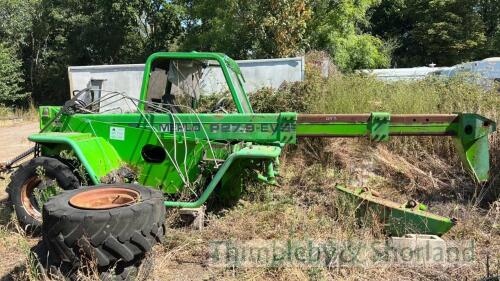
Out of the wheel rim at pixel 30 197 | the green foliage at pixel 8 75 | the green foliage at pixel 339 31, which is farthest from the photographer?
the green foliage at pixel 8 75

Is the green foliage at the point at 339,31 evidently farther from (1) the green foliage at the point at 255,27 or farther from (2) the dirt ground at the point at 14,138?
(2) the dirt ground at the point at 14,138

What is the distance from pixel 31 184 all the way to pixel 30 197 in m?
0.15

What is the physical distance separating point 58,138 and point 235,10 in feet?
47.5

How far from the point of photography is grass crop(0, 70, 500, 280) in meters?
3.95

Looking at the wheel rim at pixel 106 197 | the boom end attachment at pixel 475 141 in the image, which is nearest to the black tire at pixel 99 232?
the wheel rim at pixel 106 197

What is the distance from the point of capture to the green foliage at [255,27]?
52.2ft

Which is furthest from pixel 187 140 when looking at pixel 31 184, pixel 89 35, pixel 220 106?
pixel 89 35

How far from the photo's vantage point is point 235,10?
18.5 m

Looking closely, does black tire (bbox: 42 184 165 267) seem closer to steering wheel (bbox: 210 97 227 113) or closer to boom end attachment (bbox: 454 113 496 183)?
steering wheel (bbox: 210 97 227 113)

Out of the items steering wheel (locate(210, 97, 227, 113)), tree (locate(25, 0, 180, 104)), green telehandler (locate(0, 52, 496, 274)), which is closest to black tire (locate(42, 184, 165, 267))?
green telehandler (locate(0, 52, 496, 274))

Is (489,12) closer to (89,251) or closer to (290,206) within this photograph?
(290,206)

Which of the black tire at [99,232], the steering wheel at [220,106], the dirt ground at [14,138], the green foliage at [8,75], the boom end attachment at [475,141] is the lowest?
the dirt ground at [14,138]

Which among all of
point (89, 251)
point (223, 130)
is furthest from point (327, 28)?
point (89, 251)

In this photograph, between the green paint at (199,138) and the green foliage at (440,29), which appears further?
the green foliage at (440,29)
